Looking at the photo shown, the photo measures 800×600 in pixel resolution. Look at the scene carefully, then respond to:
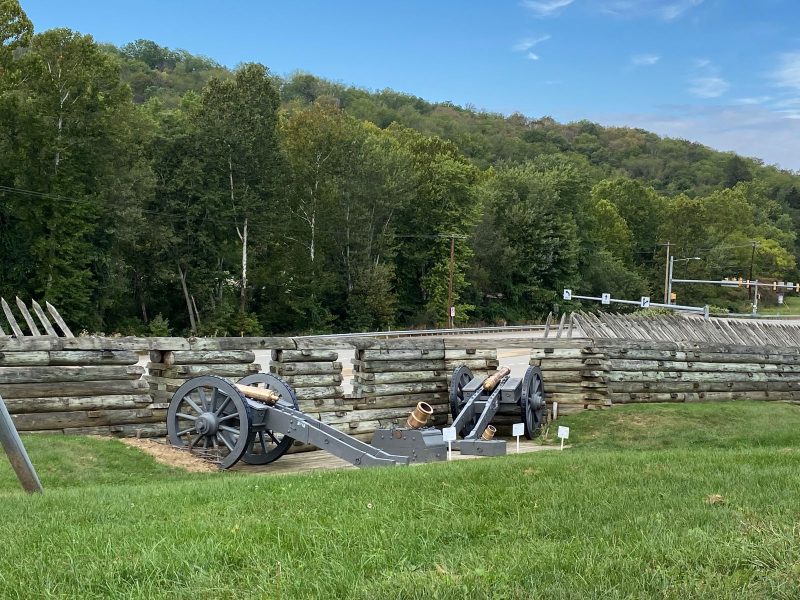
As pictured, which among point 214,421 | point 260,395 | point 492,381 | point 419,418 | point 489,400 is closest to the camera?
point 260,395

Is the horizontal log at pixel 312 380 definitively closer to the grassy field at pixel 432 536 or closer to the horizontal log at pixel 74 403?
the horizontal log at pixel 74 403

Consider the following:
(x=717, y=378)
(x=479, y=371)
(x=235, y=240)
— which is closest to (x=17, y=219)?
(x=235, y=240)

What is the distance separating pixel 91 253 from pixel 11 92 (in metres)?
8.54

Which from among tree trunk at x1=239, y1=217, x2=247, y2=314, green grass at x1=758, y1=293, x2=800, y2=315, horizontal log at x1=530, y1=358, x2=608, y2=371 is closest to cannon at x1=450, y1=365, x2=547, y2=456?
horizontal log at x1=530, y1=358, x2=608, y2=371

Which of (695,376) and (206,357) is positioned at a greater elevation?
(206,357)

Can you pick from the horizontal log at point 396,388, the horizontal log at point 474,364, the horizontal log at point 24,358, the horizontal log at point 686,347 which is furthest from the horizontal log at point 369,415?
the horizontal log at point 24,358

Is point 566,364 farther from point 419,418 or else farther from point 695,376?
point 419,418

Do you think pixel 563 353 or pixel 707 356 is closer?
pixel 563 353

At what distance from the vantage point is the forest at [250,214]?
3869 cm

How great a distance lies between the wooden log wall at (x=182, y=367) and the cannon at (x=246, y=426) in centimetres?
44

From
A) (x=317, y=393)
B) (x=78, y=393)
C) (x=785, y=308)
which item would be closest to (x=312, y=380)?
(x=317, y=393)

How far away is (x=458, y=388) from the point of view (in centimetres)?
1602

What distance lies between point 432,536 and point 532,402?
11549mm

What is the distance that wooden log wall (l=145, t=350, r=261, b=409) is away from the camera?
38.9 feet
